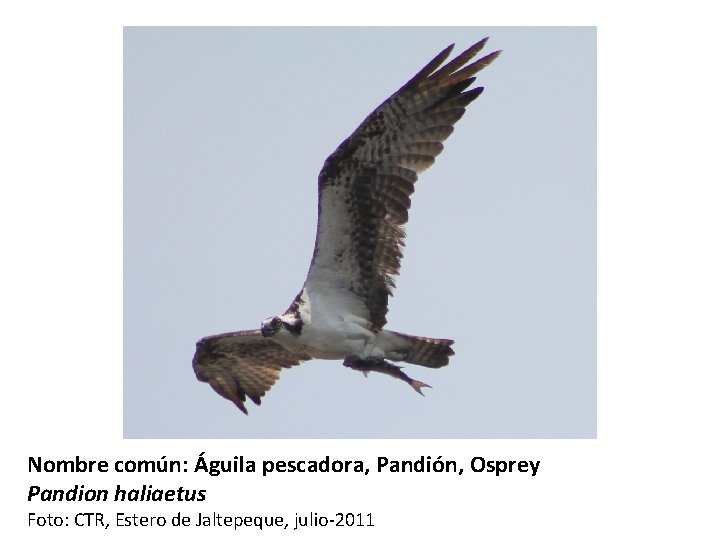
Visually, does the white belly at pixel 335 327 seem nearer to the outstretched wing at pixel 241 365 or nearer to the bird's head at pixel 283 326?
the bird's head at pixel 283 326

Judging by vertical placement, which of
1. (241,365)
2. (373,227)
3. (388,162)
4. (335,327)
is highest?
(388,162)

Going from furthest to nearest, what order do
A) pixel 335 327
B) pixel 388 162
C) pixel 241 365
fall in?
pixel 241 365
pixel 335 327
pixel 388 162

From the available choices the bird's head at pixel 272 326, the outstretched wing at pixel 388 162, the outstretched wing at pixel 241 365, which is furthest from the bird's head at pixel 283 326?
the outstretched wing at pixel 241 365

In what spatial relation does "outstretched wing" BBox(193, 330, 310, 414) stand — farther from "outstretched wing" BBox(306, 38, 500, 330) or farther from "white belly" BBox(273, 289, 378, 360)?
"outstretched wing" BBox(306, 38, 500, 330)

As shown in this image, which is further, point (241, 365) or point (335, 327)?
point (241, 365)

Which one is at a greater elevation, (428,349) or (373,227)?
(373,227)

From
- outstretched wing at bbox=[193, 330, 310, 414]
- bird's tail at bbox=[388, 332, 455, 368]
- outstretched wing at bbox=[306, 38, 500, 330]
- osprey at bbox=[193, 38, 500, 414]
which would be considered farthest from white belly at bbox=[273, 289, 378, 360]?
outstretched wing at bbox=[193, 330, 310, 414]

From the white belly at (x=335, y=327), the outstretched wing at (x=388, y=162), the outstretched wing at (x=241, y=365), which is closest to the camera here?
the outstretched wing at (x=388, y=162)

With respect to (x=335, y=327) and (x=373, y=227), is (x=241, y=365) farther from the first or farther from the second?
(x=373, y=227)

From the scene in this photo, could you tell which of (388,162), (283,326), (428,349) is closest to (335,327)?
(283,326)
